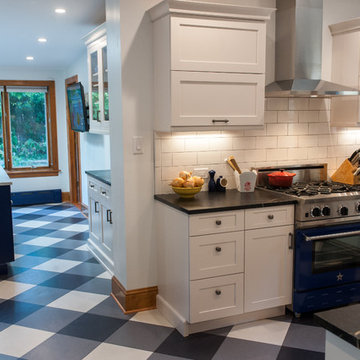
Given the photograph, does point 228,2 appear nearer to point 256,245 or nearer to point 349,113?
point 349,113

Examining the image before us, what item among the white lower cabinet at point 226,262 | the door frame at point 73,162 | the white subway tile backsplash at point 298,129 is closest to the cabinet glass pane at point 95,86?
the white lower cabinet at point 226,262

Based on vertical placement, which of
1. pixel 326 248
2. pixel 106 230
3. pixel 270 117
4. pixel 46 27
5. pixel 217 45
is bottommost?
pixel 106 230

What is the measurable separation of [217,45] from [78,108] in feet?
10.7

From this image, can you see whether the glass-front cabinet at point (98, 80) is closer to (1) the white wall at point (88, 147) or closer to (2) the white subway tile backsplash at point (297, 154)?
(1) the white wall at point (88, 147)

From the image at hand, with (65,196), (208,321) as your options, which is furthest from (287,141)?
(65,196)

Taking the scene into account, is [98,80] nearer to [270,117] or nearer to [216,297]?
[270,117]

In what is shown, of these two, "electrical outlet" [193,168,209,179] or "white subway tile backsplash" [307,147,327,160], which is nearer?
"electrical outlet" [193,168,209,179]

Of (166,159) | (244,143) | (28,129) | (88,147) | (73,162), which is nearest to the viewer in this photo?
(166,159)

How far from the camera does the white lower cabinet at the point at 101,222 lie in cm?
416

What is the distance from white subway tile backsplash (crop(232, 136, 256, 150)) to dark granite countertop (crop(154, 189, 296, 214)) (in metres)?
0.42

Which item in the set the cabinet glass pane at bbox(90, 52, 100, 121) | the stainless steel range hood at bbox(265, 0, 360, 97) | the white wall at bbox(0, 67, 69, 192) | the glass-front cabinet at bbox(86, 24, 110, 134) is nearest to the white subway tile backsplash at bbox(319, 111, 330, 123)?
the stainless steel range hood at bbox(265, 0, 360, 97)

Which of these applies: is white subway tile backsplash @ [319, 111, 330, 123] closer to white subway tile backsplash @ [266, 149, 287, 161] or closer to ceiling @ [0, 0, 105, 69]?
white subway tile backsplash @ [266, 149, 287, 161]

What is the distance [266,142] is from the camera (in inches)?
147

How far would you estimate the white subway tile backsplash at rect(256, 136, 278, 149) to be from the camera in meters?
3.71
